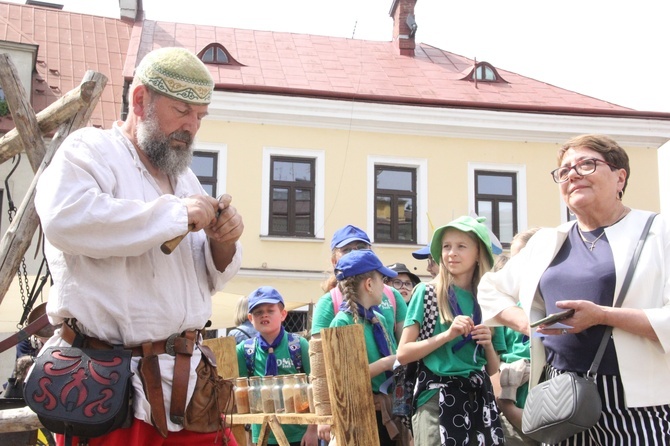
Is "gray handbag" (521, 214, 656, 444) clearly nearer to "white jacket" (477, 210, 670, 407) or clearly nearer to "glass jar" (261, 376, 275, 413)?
"white jacket" (477, 210, 670, 407)

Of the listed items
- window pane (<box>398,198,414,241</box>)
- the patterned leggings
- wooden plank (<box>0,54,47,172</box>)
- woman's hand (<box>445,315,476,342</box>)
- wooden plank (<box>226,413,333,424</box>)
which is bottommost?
wooden plank (<box>226,413,333,424</box>)

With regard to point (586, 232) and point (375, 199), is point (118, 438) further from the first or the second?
point (375, 199)

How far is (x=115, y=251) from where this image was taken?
2.42 metres

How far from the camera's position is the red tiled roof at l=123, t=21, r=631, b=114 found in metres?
17.3

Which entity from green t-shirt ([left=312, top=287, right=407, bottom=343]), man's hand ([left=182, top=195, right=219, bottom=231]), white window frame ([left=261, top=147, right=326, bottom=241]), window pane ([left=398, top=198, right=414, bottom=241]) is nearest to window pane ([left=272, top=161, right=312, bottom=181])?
white window frame ([left=261, top=147, right=326, bottom=241])

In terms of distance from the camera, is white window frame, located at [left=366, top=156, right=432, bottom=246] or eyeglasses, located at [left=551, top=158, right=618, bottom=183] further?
white window frame, located at [left=366, top=156, right=432, bottom=246]

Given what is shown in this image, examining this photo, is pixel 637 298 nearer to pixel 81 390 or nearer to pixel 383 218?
pixel 81 390

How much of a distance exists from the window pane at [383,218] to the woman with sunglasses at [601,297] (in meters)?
13.6

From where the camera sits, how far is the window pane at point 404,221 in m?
17.3

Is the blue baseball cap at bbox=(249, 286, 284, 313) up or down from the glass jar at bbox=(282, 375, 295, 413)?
up

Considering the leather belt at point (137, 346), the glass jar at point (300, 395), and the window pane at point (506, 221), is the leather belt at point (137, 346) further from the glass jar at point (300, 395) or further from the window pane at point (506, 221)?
the window pane at point (506, 221)

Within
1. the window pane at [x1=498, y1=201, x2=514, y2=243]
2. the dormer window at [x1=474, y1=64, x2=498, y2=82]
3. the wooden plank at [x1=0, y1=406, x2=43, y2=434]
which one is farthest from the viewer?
the dormer window at [x1=474, y1=64, x2=498, y2=82]

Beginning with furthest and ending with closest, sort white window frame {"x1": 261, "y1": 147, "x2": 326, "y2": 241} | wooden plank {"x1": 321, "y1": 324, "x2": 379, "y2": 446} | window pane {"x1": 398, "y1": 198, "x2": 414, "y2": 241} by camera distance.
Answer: window pane {"x1": 398, "y1": 198, "x2": 414, "y2": 241} < white window frame {"x1": 261, "y1": 147, "x2": 326, "y2": 241} < wooden plank {"x1": 321, "y1": 324, "x2": 379, "y2": 446}

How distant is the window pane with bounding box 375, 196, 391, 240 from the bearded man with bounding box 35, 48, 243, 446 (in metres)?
14.3
